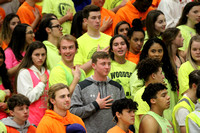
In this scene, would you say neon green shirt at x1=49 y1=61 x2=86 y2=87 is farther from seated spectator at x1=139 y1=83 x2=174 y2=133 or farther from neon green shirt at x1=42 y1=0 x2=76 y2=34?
neon green shirt at x1=42 y1=0 x2=76 y2=34

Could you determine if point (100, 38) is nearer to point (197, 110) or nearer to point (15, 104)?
point (15, 104)

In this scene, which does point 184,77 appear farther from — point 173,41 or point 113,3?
point 113,3

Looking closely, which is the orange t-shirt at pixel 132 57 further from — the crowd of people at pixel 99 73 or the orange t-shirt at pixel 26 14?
the orange t-shirt at pixel 26 14

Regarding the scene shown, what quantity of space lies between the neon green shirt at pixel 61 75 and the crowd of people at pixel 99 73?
17 millimetres

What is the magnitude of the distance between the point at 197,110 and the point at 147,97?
0.85 m

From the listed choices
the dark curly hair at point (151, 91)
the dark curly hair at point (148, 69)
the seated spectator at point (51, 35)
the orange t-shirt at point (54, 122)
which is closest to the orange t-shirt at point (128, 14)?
the seated spectator at point (51, 35)

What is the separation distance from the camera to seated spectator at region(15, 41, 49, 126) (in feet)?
24.3

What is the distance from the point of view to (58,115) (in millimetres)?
6277

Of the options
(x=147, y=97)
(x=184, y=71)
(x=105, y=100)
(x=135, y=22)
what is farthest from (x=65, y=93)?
(x=135, y=22)

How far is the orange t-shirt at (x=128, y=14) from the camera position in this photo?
10.2m

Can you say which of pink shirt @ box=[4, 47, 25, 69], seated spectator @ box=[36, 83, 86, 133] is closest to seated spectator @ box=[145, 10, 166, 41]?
pink shirt @ box=[4, 47, 25, 69]

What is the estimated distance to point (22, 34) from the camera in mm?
8727

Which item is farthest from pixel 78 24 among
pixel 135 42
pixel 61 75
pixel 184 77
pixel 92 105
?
pixel 92 105

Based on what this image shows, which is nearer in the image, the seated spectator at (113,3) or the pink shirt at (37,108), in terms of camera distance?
the pink shirt at (37,108)
